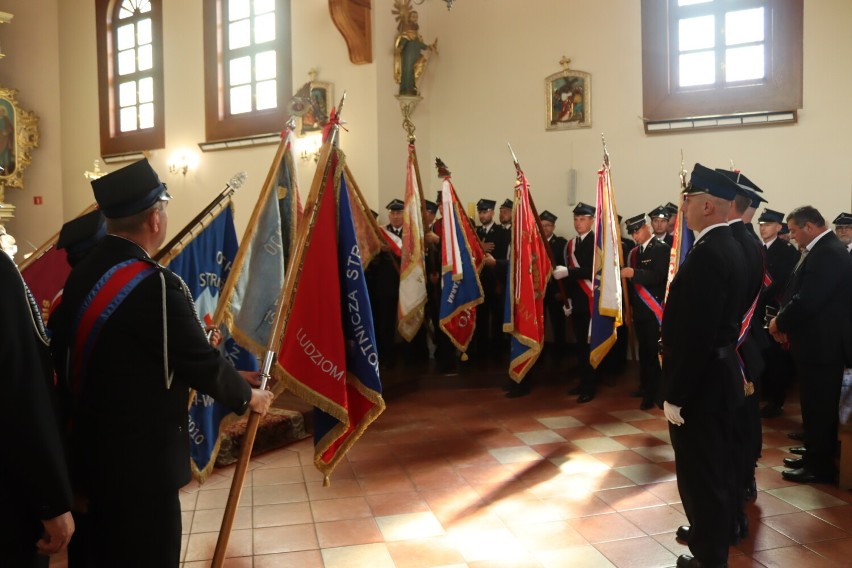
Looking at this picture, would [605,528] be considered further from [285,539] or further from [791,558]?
[285,539]

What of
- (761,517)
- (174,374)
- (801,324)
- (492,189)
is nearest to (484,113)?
(492,189)

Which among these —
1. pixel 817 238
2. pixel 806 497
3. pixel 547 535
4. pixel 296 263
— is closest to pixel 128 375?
pixel 296 263

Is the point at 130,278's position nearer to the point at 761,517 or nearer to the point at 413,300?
the point at 761,517

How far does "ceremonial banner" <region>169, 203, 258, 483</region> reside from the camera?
3501 millimetres

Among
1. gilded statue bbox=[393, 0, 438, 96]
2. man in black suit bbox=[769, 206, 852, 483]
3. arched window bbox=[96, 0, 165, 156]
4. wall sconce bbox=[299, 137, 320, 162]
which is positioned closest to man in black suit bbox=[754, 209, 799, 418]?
man in black suit bbox=[769, 206, 852, 483]

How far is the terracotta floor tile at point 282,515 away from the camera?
3.74 meters

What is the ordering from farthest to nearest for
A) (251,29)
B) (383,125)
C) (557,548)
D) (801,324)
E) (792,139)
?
1. (251,29)
2. (383,125)
3. (792,139)
4. (801,324)
5. (557,548)

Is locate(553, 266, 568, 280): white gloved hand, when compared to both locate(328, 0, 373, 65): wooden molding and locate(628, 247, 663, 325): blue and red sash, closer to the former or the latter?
locate(628, 247, 663, 325): blue and red sash

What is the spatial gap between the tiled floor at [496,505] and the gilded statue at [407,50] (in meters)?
4.68

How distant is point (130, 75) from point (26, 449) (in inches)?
433

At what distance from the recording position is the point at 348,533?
3.61 meters

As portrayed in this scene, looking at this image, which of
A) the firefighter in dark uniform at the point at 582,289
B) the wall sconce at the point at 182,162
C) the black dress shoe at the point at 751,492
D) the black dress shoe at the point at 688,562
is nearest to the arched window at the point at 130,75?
the wall sconce at the point at 182,162

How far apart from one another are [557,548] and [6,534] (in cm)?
244

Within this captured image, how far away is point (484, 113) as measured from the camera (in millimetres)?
8914
